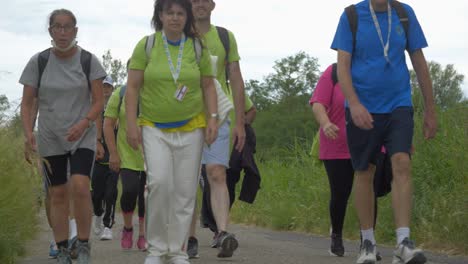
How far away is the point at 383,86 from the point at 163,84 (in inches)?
61.0

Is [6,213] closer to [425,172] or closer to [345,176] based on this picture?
[345,176]

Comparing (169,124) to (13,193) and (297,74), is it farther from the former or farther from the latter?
(297,74)

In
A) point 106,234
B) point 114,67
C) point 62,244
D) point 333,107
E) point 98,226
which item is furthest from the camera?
point 114,67

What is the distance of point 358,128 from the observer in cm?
805

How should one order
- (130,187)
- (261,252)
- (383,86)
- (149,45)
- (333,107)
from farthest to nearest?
(130,187)
(261,252)
(333,107)
(383,86)
(149,45)

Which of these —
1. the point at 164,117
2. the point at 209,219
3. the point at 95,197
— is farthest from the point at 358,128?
the point at 95,197

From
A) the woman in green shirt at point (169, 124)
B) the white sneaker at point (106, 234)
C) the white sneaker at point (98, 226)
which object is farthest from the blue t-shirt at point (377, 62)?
the white sneaker at point (98, 226)

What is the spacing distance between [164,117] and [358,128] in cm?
141

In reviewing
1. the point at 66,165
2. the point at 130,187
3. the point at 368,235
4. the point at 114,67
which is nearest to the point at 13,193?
the point at 66,165

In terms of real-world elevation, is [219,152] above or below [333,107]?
below

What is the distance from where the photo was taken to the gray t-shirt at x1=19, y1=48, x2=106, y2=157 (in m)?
8.43

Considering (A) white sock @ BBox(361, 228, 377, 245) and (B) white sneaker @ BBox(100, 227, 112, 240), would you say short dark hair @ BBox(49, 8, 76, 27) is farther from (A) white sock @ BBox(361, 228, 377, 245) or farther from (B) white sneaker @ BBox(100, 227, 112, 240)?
(B) white sneaker @ BBox(100, 227, 112, 240)

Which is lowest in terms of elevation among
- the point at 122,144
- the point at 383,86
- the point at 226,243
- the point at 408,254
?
the point at 226,243

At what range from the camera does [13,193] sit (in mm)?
9180
